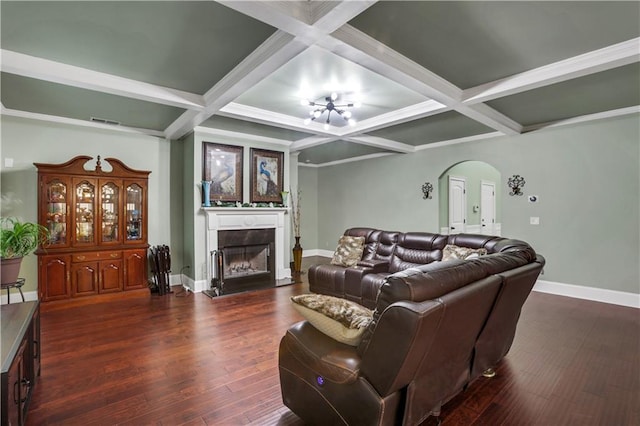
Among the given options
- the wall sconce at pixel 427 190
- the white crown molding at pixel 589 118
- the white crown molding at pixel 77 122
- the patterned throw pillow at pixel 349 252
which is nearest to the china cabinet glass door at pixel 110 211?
the white crown molding at pixel 77 122

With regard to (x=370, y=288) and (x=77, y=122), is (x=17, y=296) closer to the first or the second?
(x=77, y=122)

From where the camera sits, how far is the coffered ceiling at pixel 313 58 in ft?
7.49

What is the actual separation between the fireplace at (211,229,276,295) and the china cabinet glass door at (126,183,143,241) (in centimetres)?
120

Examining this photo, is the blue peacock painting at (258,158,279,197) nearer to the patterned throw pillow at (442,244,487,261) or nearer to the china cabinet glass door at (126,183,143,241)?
the china cabinet glass door at (126,183,143,241)

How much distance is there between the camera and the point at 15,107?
4.21m

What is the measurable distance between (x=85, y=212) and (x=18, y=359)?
350cm

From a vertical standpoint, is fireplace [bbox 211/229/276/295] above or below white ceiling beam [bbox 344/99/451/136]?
below

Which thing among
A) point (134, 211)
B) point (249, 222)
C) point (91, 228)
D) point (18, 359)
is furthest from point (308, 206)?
point (18, 359)

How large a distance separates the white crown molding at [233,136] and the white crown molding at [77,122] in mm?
855

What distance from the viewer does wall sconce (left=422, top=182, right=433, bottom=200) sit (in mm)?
6723

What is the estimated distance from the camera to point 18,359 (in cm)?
172

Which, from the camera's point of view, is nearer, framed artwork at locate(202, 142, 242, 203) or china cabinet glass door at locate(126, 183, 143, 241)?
china cabinet glass door at locate(126, 183, 143, 241)

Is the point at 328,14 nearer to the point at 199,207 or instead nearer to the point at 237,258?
the point at 199,207

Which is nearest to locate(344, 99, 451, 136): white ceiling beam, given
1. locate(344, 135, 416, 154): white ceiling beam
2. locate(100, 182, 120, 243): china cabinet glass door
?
locate(344, 135, 416, 154): white ceiling beam
